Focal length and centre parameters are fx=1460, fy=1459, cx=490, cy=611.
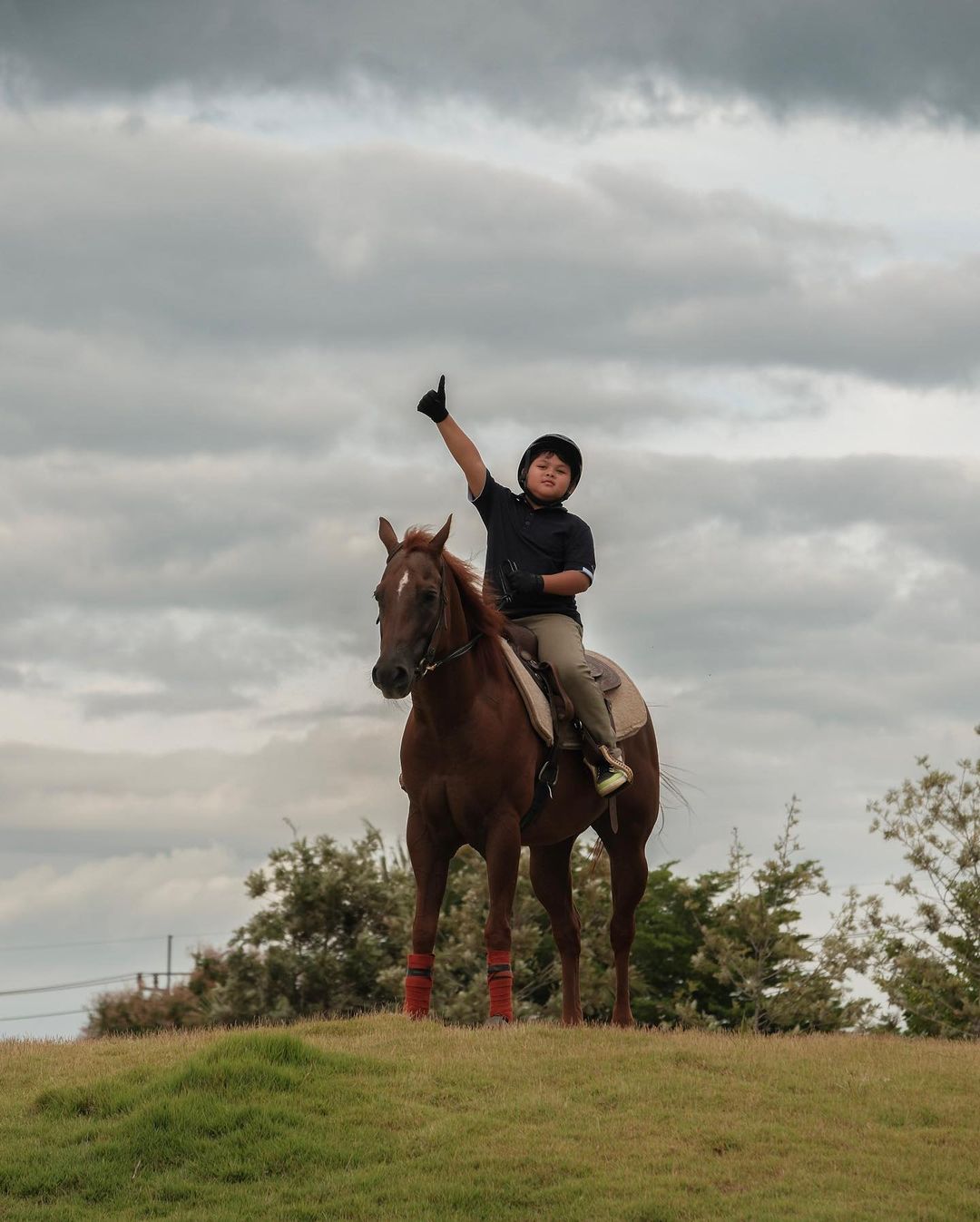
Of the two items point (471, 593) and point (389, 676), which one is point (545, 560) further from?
point (389, 676)

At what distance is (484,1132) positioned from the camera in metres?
9.62

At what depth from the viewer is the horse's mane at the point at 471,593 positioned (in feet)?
38.3

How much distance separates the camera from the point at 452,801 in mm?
11820

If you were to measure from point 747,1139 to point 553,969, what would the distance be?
2130 cm

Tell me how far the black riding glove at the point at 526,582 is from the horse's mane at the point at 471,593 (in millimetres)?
298

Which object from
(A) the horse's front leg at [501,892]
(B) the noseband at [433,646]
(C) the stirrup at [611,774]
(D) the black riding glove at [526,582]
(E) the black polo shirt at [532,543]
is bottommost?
(A) the horse's front leg at [501,892]

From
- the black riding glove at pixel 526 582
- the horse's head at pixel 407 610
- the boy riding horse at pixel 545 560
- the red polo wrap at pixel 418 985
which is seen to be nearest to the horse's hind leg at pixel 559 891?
the boy riding horse at pixel 545 560

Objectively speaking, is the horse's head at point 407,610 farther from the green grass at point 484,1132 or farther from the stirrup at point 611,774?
the green grass at point 484,1132

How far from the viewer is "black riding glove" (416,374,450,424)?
42.6ft

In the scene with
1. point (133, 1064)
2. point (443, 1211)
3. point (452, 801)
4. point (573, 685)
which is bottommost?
point (443, 1211)

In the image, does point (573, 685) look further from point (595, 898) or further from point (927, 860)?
point (595, 898)

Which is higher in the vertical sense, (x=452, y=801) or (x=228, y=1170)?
(x=452, y=801)

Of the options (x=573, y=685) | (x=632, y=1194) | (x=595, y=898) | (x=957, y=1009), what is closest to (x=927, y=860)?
(x=957, y=1009)

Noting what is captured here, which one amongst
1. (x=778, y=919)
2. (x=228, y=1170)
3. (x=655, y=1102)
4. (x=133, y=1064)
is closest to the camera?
(x=228, y=1170)
